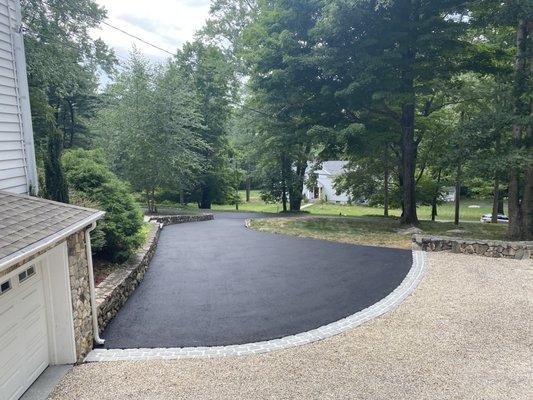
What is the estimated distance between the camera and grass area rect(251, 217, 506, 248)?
1273cm

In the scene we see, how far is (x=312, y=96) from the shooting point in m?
16.0

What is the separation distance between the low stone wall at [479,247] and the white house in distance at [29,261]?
9385 millimetres

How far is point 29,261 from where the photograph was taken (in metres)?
4.03

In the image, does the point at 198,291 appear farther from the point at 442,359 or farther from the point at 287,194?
the point at 287,194

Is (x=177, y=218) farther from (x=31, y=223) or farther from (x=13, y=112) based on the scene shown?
(x=31, y=223)

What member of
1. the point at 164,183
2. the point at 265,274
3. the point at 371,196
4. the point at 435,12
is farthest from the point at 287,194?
the point at 265,274

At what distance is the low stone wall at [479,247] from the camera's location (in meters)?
10.1

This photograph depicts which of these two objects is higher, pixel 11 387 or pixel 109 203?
Answer: pixel 109 203

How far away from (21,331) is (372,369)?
4264mm

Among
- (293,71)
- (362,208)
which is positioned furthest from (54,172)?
(362,208)

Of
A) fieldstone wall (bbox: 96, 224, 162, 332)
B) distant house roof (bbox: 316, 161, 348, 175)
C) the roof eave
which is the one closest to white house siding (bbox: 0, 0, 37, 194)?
the roof eave

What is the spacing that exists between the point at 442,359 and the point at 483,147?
31.2 feet

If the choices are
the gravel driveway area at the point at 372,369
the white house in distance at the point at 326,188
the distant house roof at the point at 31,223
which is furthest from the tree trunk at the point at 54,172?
the white house in distance at the point at 326,188

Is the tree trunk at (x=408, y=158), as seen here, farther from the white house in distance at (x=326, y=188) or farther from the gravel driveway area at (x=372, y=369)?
the white house in distance at (x=326, y=188)
